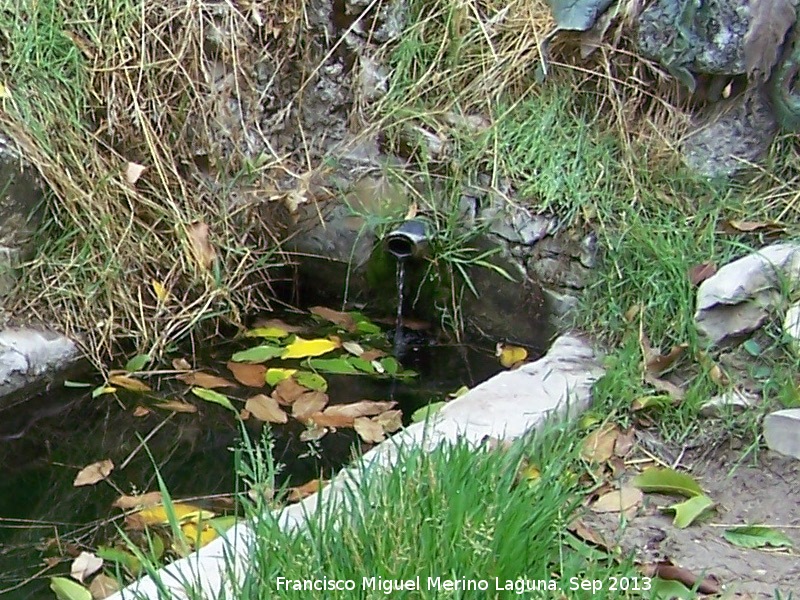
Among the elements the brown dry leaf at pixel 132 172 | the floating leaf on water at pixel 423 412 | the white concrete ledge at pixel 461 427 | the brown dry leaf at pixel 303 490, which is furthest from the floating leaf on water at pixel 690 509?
the brown dry leaf at pixel 132 172

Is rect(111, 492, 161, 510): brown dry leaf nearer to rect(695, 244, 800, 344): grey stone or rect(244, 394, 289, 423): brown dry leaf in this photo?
rect(244, 394, 289, 423): brown dry leaf

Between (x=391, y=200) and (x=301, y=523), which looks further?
(x=391, y=200)

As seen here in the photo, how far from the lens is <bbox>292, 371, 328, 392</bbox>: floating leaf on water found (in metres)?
2.84

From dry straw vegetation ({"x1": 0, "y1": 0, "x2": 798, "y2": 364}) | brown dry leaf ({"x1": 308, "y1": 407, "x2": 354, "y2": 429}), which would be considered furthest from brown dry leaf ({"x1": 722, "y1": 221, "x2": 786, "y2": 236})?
brown dry leaf ({"x1": 308, "y1": 407, "x2": 354, "y2": 429})

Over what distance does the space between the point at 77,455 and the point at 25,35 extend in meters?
1.28

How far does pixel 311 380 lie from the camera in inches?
113

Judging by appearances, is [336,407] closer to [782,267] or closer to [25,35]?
[782,267]

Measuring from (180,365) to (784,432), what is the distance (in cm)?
169

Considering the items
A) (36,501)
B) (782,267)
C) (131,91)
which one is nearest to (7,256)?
(131,91)

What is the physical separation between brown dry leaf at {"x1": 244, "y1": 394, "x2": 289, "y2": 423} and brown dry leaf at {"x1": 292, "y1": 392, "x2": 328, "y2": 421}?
0.04 m

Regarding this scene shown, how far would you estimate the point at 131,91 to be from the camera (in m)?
3.06

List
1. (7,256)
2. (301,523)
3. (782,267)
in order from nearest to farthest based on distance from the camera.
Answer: (301,523), (782,267), (7,256)

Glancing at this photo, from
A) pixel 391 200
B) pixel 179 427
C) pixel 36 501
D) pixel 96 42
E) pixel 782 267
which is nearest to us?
pixel 36 501

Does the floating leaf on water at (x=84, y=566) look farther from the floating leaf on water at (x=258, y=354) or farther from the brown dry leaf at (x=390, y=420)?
the floating leaf on water at (x=258, y=354)
